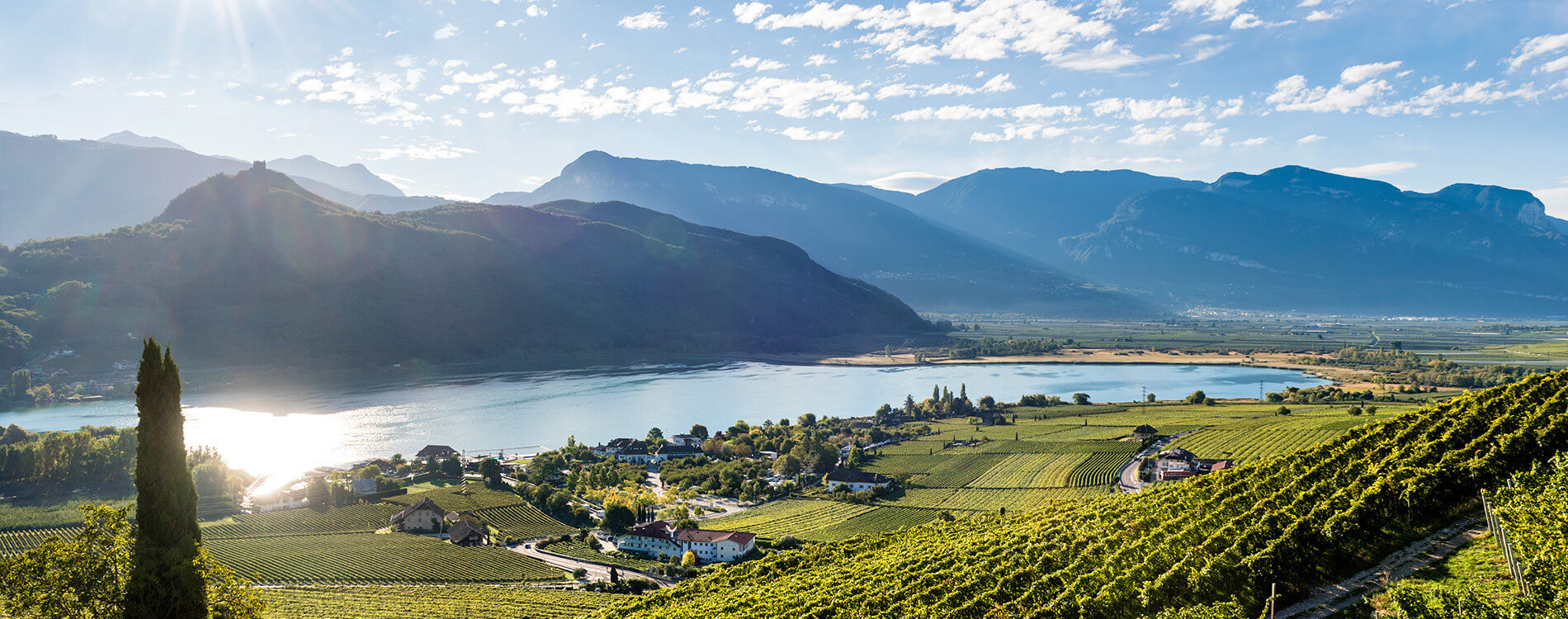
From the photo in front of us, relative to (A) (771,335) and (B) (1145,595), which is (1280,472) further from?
(A) (771,335)

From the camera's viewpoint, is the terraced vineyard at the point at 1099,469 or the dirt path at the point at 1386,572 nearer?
the dirt path at the point at 1386,572

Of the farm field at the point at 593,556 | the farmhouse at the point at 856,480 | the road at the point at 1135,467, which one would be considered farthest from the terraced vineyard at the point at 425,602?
the road at the point at 1135,467

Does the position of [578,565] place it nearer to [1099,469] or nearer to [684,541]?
[684,541]

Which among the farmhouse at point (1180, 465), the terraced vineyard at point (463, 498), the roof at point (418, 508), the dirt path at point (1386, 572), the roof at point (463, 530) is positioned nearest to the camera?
the dirt path at point (1386, 572)

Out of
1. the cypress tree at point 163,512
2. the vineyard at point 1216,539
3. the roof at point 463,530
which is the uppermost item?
the cypress tree at point 163,512

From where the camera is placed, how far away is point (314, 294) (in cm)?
14012

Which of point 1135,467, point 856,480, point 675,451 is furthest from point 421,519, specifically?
point 1135,467

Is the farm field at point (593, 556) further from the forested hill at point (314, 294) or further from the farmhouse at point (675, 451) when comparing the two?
the forested hill at point (314, 294)

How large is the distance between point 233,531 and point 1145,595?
46.9m

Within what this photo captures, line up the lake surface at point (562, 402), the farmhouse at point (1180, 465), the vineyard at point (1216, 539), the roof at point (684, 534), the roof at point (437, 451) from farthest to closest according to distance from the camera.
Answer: the lake surface at point (562, 402) → the roof at point (437, 451) → the farmhouse at point (1180, 465) → the roof at point (684, 534) → the vineyard at point (1216, 539)

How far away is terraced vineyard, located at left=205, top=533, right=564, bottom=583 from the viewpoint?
36750 millimetres

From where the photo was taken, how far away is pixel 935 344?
17400 cm

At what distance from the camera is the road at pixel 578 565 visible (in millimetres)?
37062

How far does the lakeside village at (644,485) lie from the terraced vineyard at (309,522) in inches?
42.6
